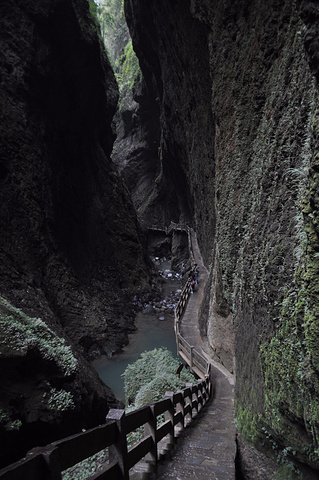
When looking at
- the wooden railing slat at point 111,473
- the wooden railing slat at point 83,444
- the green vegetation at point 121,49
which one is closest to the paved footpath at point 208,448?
the wooden railing slat at point 111,473

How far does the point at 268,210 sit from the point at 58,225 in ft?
57.6

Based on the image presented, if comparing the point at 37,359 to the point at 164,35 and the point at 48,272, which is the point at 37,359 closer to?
the point at 48,272

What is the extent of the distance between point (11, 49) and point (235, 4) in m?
14.8

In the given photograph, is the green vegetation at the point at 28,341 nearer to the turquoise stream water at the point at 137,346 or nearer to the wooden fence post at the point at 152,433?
the wooden fence post at the point at 152,433

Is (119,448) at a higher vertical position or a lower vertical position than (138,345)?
higher

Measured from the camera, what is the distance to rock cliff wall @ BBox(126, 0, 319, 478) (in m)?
3.54

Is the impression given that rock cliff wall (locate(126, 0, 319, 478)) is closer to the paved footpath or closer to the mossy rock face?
the paved footpath

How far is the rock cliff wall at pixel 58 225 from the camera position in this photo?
6527mm

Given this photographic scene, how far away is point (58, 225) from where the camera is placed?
21.0 meters

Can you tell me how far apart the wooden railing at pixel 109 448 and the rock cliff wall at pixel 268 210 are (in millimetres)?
1795

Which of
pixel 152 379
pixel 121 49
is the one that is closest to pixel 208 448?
pixel 152 379

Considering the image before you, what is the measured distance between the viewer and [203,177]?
1988 centimetres

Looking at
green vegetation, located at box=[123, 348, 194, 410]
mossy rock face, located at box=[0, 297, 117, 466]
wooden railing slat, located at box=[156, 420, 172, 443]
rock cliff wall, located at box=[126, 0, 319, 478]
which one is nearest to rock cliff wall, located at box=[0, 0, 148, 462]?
mossy rock face, located at box=[0, 297, 117, 466]

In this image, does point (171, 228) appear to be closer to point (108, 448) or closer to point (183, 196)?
point (183, 196)
